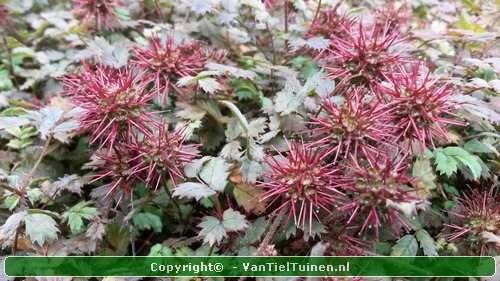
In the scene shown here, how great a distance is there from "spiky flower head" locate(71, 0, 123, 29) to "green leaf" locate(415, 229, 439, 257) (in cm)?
183

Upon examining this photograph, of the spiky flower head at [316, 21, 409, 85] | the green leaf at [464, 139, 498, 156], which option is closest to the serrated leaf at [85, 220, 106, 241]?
the spiky flower head at [316, 21, 409, 85]

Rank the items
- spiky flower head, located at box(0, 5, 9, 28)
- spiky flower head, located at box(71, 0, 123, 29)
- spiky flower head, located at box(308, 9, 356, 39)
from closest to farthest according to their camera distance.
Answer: spiky flower head, located at box(308, 9, 356, 39) < spiky flower head, located at box(71, 0, 123, 29) < spiky flower head, located at box(0, 5, 9, 28)

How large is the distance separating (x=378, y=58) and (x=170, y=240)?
1093 mm

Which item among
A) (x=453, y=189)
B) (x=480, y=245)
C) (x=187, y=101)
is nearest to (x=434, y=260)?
(x=480, y=245)

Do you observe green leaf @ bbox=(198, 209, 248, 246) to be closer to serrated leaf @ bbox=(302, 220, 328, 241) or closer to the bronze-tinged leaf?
the bronze-tinged leaf

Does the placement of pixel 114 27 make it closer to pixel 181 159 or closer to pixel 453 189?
pixel 181 159

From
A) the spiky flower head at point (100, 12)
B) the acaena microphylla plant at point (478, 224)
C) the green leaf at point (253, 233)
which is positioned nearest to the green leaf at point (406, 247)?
the acaena microphylla plant at point (478, 224)

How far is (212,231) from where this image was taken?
1620 mm

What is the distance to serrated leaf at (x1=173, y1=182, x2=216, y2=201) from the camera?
1609 millimetres

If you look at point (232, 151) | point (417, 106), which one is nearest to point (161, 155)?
point (232, 151)

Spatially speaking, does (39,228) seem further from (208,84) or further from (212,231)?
(208,84)

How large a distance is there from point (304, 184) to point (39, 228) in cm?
95

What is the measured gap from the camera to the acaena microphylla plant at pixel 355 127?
1.52m

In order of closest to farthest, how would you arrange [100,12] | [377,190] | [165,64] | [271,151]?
[377,190] < [271,151] < [165,64] < [100,12]
